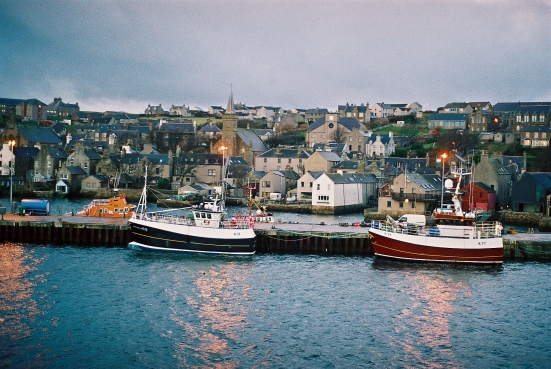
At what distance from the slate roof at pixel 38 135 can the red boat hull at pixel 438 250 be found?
81.9 meters

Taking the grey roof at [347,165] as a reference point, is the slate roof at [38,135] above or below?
above

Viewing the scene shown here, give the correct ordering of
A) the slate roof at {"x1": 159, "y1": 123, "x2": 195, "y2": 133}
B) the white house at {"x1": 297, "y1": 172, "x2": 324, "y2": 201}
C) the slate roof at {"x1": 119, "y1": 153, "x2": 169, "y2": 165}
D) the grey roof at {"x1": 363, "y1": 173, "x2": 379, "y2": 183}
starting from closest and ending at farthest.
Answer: the white house at {"x1": 297, "y1": 172, "x2": 324, "y2": 201} → the grey roof at {"x1": 363, "y1": 173, "x2": 379, "y2": 183} → the slate roof at {"x1": 119, "y1": 153, "x2": 169, "y2": 165} → the slate roof at {"x1": 159, "y1": 123, "x2": 195, "y2": 133}

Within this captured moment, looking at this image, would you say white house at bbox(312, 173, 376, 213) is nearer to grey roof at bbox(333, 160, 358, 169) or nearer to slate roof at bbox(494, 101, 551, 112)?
grey roof at bbox(333, 160, 358, 169)

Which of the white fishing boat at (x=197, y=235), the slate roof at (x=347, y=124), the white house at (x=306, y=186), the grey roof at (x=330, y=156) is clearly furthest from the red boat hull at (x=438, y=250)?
the slate roof at (x=347, y=124)

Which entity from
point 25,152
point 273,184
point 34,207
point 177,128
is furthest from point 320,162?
point 177,128

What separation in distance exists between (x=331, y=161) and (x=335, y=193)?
15.1m

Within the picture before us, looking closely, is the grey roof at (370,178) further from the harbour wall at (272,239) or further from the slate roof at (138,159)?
the harbour wall at (272,239)

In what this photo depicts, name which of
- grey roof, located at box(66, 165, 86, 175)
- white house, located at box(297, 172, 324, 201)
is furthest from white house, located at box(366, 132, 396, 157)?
grey roof, located at box(66, 165, 86, 175)

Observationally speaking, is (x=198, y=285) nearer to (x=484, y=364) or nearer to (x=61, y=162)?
(x=484, y=364)

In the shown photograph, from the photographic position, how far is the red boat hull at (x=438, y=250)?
43969mm

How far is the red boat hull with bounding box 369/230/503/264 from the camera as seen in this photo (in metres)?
44.0

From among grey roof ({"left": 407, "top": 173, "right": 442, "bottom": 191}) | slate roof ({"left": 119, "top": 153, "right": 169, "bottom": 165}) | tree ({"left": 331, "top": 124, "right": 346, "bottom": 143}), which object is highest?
tree ({"left": 331, "top": 124, "right": 346, "bottom": 143})

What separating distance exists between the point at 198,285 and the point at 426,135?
89306 mm

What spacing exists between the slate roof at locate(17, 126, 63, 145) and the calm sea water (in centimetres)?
7257
